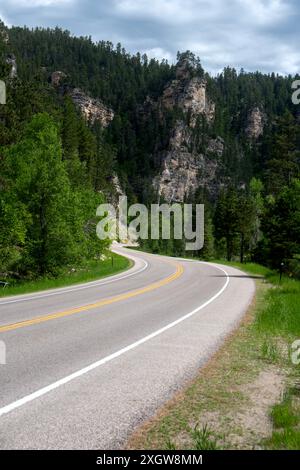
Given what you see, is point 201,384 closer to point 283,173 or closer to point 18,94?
point 18,94

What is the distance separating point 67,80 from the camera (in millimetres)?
187875

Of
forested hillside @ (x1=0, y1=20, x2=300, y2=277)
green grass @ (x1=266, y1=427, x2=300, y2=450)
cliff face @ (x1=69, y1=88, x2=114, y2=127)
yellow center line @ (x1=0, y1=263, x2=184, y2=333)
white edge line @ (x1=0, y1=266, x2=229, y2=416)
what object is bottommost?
yellow center line @ (x1=0, y1=263, x2=184, y2=333)

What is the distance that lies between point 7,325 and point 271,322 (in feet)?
23.5

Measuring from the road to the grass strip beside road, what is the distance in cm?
A: 28

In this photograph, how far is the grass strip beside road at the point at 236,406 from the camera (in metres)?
4.90

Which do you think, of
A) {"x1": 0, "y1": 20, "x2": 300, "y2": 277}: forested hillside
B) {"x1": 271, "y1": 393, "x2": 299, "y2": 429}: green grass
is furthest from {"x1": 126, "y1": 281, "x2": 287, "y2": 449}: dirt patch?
{"x1": 0, "y1": 20, "x2": 300, "y2": 277}: forested hillside

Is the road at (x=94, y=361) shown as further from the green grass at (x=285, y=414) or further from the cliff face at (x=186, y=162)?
the cliff face at (x=186, y=162)

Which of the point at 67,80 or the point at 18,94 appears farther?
the point at 67,80

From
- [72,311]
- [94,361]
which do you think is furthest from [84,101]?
[94,361]

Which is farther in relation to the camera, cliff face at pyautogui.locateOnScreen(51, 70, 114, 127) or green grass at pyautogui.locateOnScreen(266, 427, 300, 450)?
cliff face at pyautogui.locateOnScreen(51, 70, 114, 127)

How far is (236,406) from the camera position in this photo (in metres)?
6.14

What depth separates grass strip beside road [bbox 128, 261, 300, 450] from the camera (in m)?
4.90

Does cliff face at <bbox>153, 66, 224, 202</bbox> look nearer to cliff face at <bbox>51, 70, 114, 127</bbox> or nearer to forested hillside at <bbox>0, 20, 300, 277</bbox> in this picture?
forested hillside at <bbox>0, 20, 300, 277</bbox>
